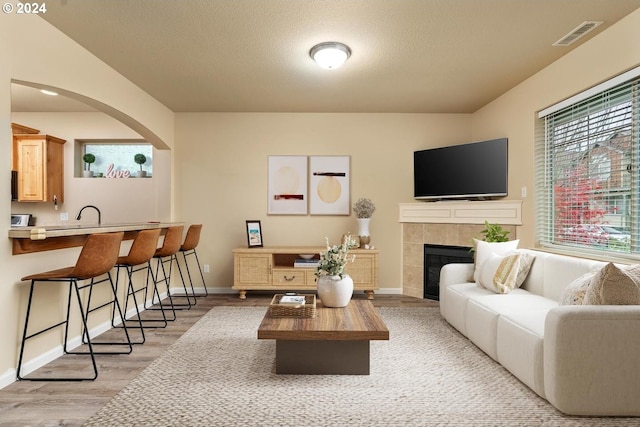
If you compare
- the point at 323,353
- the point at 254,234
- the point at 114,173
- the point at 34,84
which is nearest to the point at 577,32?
the point at 323,353

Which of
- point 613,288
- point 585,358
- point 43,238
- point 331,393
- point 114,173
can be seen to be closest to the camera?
point 585,358

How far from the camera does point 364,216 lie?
487 cm

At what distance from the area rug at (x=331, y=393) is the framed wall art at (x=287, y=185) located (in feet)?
7.73

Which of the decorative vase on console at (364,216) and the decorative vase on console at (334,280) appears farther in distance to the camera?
the decorative vase on console at (364,216)

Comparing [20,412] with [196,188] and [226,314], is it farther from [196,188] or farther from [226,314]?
[196,188]

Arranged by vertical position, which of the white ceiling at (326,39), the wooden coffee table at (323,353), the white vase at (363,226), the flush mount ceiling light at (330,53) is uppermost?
the white ceiling at (326,39)

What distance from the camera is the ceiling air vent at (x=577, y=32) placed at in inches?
108

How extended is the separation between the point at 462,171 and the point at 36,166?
18.5 ft

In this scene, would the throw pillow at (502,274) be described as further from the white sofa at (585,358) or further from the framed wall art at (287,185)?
the framed wall art at (287,185)

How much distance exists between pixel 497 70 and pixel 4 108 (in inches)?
160

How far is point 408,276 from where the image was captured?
16.6ft

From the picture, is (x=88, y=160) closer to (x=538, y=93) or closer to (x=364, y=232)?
(x=364, y=232)

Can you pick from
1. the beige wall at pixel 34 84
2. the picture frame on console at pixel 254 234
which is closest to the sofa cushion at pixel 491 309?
the picture frame on console at pixel 254 234

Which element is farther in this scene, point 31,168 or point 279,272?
point 31,168
